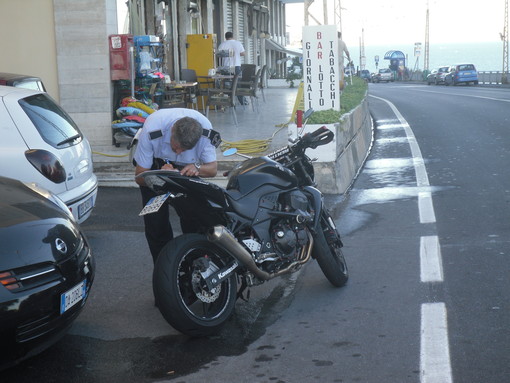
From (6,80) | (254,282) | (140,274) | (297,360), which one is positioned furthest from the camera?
(6,80)

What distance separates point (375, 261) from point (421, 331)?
2.22 meters

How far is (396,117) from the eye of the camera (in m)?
26.7

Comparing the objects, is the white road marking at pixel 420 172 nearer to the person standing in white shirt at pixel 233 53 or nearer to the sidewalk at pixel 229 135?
the sidewalk at pixel 229 135

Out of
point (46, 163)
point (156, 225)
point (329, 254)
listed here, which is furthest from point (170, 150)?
point (46, 163)

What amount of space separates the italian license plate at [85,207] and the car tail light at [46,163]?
0.49m

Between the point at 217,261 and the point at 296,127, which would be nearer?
the point at 217,261

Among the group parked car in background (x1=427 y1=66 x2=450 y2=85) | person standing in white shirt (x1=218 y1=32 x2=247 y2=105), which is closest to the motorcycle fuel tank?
person standing in white shirt (x1=218 y1=32 x2=247 y2=105)

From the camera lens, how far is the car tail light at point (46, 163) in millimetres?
7375

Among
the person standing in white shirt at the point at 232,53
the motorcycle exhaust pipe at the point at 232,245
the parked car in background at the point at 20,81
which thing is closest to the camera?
the motorcycle exhaust pipe at the point at 232,245

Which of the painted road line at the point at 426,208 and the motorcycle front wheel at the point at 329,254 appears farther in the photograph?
the painted road line at the point at 426,208

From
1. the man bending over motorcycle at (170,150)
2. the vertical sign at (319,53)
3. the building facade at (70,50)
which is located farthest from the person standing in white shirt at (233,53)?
the man bending over motorcycle at (170,150)

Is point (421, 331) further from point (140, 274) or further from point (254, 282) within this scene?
point (140, 274)

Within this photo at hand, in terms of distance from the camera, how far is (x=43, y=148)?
7516 millimetres

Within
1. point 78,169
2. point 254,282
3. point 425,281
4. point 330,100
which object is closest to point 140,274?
point 78,169
